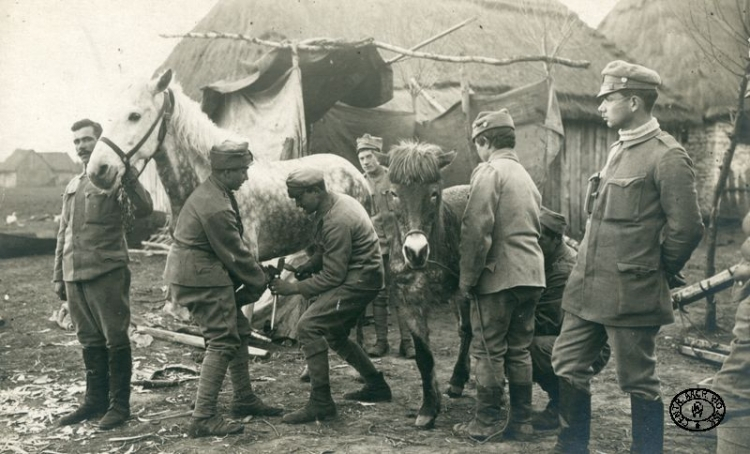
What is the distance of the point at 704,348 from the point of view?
18.5 feet

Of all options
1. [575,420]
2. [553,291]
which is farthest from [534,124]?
[575,420]

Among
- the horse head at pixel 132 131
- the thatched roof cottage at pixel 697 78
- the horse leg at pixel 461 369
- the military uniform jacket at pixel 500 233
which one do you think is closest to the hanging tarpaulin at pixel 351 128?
the horse head at pixel 132 131

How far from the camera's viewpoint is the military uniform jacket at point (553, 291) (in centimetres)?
431

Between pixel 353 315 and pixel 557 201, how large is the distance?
849 centimetres

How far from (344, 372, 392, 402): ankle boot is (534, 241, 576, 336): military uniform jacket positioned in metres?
1.25

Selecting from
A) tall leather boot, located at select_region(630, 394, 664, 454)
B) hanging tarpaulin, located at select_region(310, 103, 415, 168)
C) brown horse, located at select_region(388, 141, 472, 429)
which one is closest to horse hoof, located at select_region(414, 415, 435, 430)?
brown horse, located at select_region(388, 141, 472, 429)

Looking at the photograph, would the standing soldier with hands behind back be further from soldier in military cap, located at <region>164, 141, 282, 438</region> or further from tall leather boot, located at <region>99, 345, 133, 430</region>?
soldier in military cap, located at <region>164, 141, 282, 438</region>

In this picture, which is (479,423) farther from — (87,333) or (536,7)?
(536,7)

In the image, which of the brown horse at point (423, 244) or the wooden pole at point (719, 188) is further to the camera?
the wooden pole at point (719, 188)

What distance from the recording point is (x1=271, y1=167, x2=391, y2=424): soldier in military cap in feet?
13.1

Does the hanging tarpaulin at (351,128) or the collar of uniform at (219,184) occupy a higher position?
the hanging tarpaulin at (351,128)

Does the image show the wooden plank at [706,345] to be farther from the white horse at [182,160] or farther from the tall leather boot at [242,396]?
the tall leather boot at [242,396]

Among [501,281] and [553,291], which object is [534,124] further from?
[501,281]

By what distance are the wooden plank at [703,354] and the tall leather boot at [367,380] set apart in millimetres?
3129
